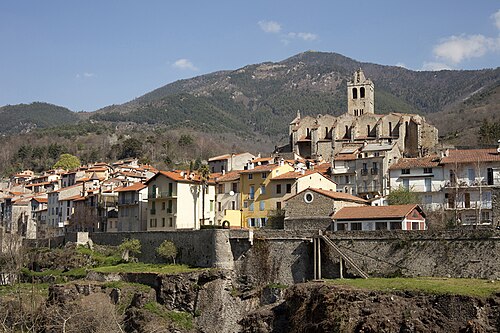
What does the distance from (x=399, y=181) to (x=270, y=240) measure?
2203 cm

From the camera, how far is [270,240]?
57.3 metres

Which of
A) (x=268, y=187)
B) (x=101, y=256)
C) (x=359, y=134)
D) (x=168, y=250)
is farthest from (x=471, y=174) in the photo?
(x=359, y=134)

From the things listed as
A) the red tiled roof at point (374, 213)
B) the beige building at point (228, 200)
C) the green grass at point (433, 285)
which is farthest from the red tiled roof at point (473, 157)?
the green grass at point (433, 285)

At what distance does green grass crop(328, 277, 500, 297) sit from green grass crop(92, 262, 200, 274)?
14447mm

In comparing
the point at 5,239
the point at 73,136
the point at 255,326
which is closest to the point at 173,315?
the point at 255,326

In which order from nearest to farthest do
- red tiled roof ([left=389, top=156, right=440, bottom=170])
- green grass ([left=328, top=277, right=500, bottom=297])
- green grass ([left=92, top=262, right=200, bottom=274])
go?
green grass ([left=328, top=277, right=500, bottom=297]), green grass ([left=92, top=262, right=200, bottom=274]), red tiled roof ([left=389, top=156, right=440, bottom=170])

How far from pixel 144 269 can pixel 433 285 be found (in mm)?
26722

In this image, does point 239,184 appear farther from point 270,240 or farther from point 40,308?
point 40,308

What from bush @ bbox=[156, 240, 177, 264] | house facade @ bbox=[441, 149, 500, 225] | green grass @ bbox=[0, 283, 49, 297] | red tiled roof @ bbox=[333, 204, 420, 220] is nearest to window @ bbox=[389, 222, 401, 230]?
red tiled roof @ bbox=[333, 204, 420, 220]

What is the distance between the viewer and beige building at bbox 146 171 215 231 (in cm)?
7012

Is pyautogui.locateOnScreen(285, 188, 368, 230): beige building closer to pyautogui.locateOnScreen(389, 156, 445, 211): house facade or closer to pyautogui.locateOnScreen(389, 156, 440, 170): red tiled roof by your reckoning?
pyautogui.locateOnScreen(389, 156, 445, 211): house facade

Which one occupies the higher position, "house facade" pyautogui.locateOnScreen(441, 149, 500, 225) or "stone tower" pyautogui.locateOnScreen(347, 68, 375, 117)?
"stone tower" pyautogui.locateOnScreen(347, 68, 375, 117)

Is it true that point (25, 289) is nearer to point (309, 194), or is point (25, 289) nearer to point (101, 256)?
point (101, 256)

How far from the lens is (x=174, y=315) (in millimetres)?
57000
